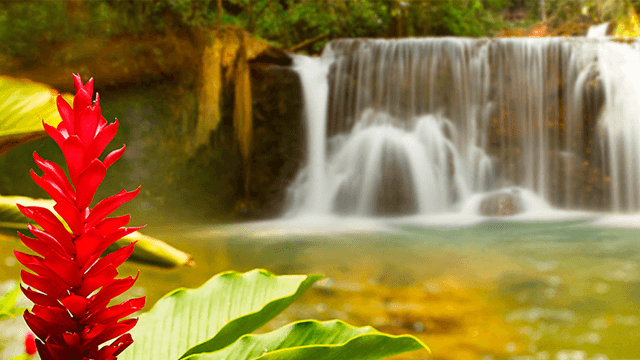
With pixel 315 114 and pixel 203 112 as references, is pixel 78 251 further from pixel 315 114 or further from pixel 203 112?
pixel 315 114

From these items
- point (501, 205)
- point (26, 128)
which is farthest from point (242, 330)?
point (501, 205)

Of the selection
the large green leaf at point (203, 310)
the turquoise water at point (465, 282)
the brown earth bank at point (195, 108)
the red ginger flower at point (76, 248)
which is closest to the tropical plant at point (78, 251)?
the red ginger flower at point (76, 248)

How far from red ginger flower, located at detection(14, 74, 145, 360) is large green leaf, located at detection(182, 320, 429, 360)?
0.16 m

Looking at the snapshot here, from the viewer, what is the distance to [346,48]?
9523 millimetres

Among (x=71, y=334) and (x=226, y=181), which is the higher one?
(x=71, y=334)

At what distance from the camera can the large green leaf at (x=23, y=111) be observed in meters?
0.77

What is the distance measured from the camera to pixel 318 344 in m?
0.60

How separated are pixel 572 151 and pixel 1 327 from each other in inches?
355

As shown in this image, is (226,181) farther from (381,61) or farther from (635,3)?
(635,3)

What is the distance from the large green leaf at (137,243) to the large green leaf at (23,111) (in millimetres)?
145

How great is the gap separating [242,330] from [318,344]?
119mm

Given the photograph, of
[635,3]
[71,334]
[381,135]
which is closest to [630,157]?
[381,135]

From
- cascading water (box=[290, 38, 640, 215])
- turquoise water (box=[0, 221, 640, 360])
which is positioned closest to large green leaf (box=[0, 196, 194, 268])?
turquoise water (box=[0, 221, 640, 360])

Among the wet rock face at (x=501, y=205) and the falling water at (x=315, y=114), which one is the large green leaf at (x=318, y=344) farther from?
the falling water at (x=315, y=114)
